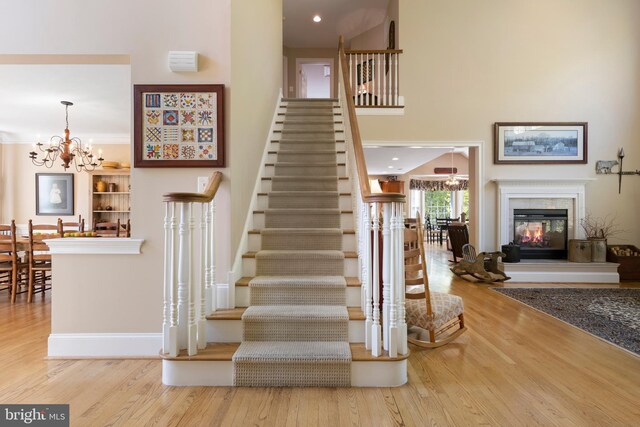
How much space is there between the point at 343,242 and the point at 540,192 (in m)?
4.18

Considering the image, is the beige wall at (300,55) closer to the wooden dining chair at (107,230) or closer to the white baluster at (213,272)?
the wooden dining chair at (107,230)

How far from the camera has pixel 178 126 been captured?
8.47ft

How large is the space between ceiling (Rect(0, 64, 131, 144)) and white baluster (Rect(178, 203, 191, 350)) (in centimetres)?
280

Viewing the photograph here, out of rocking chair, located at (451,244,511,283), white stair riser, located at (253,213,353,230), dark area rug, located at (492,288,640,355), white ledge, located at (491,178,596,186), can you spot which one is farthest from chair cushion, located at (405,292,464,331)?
white ledge, located at (491,178,596,186)

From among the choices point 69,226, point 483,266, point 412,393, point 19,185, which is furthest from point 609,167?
point 19,185

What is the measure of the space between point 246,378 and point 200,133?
174cm

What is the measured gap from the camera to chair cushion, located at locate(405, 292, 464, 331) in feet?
8.75

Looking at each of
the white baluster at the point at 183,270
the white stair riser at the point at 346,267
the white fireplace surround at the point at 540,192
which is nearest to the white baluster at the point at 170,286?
the white baluster at the point at 183,270

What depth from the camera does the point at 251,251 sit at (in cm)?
305

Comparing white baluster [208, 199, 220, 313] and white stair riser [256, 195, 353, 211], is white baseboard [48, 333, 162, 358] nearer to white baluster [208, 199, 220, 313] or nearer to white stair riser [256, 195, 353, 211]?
white baluster [208, 199, 220, 313]

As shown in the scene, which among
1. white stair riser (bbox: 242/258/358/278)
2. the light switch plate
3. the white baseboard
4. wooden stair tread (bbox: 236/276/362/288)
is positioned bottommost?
the white baseboard

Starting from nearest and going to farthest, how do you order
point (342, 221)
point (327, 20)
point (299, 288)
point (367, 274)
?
point (367, 274) < point (299, 288) < point (342, 221) < point (327, 20)

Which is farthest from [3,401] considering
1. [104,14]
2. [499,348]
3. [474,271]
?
[474,271]

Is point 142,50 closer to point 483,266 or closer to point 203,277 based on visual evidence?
point 203,277
